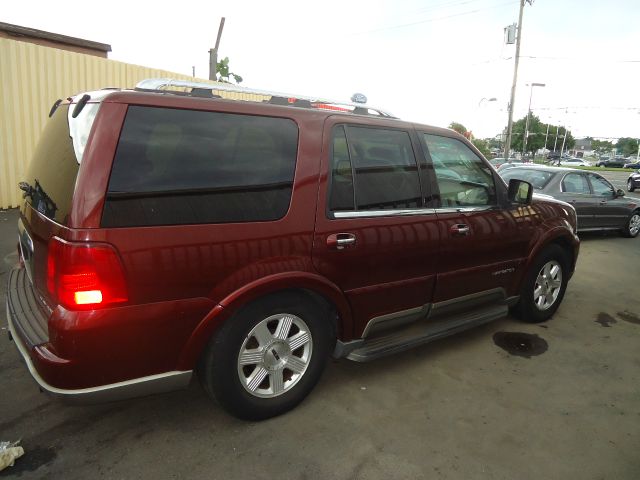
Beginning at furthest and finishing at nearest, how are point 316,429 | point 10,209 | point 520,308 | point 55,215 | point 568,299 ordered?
1. point 10,209
2. point 568,299
3. point 520,308
4. point 316,429
5. point 55,215

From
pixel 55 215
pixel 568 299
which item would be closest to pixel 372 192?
pixel 55 215

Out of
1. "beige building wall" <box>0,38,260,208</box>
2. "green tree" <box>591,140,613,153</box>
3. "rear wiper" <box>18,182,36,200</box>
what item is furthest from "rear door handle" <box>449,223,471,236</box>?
"green tree" <box>591,140,613,153</box>

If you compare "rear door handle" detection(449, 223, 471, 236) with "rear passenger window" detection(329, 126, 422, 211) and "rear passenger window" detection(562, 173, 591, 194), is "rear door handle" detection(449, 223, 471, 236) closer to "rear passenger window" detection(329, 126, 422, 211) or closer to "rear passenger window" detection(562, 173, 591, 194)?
"rear passenger window" detection(329, 126, 422, 211)

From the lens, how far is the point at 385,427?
272cm

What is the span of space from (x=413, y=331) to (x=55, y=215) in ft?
7.95

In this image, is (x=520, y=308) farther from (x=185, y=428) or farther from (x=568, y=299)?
(x=185, y=428)

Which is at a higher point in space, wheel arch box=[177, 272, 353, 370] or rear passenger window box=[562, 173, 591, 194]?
rear passenger window box=[562, 173, 591, 194]

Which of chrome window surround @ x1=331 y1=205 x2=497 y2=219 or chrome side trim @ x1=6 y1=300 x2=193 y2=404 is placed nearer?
chrome side trim @ x1=6 y1=300 x2=193 y2=404

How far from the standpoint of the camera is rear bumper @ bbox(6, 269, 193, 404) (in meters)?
2.06

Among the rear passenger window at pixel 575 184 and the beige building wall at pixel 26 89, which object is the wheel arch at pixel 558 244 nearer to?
the rear passenger window at pixel 575 184

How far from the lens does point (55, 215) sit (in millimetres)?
2182

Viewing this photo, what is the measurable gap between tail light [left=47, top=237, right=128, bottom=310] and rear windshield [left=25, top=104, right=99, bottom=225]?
7.0 inches

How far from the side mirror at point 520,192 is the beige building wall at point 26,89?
805 centimetres

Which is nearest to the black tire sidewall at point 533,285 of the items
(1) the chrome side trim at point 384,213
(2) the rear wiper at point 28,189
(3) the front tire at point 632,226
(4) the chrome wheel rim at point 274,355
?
(1) the chrome side trim at point 384,213
